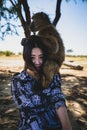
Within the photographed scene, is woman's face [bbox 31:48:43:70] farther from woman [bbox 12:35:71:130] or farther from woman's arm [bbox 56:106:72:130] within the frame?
woman's arm [bbox 56:106:72:130]

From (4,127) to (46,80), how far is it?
12.7 ft

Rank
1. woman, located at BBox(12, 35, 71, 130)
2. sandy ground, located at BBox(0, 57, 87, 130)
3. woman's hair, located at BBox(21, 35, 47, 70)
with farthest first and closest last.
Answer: sandy ground, located at BBox(0, 57, 87, 130) < woman's hair, located at BBox(21, 35, 47, 70) < woman, located at BBox(12, 35, 71, 130)

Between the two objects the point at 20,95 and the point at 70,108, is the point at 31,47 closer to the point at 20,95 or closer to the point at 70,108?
the point at 20,95

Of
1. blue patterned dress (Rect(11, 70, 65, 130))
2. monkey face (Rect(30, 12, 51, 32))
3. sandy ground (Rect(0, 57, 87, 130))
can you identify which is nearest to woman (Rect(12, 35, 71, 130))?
blue patterned dress (Rect(11, 70, 65, 130))

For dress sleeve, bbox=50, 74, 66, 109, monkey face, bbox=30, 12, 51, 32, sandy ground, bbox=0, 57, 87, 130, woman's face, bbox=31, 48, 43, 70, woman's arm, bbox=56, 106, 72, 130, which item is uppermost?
monkey face, bbox=30, 12, 51, 32

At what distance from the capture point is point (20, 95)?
1.74m

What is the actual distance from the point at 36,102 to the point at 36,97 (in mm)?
32

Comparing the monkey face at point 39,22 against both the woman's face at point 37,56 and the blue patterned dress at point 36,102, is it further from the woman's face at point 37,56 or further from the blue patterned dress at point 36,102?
the blue patterned dress at point 36,102

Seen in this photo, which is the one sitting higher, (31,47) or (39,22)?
(39,22)

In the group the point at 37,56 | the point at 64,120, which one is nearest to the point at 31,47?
the point at 37,56

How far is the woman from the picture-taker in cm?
172

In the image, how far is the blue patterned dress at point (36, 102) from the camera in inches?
67.6

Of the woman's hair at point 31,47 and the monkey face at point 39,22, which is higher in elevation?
the monkey face at point 39,22

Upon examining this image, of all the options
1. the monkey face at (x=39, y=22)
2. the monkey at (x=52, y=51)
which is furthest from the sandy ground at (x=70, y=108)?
the monkey at (x=52, y=51)
